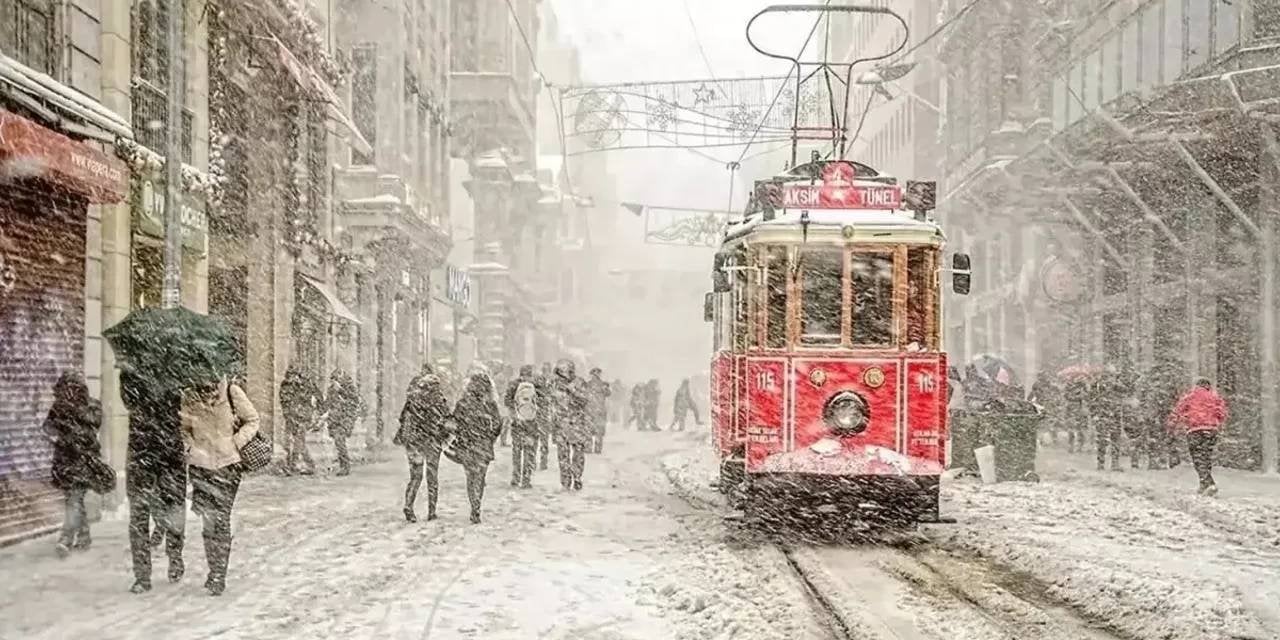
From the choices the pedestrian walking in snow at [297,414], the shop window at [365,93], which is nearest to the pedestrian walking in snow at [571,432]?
the pedestrian walking in snow at [297,414]

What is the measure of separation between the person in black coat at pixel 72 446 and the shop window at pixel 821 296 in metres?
6.09

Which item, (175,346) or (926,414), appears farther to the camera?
(926,414)

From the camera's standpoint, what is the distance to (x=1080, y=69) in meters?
31.2

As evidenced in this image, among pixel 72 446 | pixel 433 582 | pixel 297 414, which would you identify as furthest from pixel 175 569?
pixel 297 414

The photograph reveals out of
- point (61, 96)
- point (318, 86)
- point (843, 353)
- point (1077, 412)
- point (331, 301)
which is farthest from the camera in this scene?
point (1077, 412)

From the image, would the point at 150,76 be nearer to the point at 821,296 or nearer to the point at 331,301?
the point at 331,301

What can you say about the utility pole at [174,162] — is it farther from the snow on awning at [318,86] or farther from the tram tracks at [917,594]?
the snow on awning at [318,86]

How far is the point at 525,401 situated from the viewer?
19.0 metres

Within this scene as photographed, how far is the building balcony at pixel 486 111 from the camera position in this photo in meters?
43.4

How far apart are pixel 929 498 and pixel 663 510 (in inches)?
159

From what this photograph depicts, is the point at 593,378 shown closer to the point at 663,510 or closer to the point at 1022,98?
the point at 663,510

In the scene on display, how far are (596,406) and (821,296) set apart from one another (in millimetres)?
15606

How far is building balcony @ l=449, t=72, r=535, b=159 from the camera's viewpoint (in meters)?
43.4

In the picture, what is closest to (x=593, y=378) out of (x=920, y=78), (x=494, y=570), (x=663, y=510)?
(x=663, y=510)
